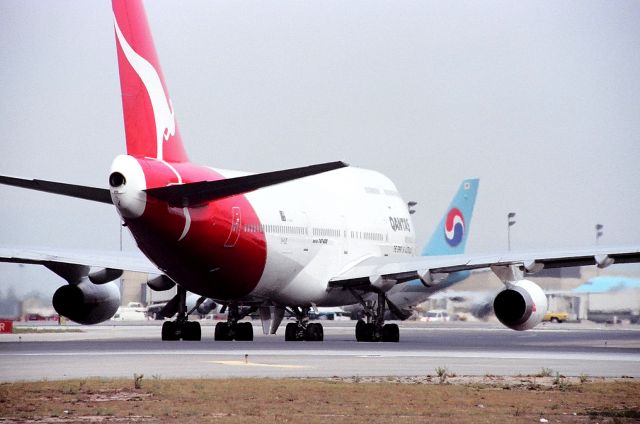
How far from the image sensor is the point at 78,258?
40.6 meters

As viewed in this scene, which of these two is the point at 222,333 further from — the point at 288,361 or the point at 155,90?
the point at 288,361

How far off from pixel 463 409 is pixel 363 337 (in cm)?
2637

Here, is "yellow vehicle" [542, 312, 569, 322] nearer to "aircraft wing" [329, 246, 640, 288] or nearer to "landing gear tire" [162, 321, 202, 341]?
"aircraft wing" [329, 246, 640, 288]

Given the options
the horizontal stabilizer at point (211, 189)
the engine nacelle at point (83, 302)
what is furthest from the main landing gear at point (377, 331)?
the horizontal stabilizer at point (211, 189)

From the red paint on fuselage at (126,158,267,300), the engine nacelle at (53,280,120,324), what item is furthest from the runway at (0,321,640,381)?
the engine nacelle at (53,280,120,324)

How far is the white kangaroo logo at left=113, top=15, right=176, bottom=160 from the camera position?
121 feet

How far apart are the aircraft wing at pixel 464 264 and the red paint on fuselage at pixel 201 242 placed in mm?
5420

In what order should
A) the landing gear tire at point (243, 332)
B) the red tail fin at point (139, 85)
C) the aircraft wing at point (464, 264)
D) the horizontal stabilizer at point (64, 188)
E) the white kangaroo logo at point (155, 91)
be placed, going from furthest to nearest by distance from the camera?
the landing gear tire at point (243, 332) < the aircraft wing at point (464, 264) < the white kangaroo logo at point (155, 91) < the red tail fin at point (139, 85) < the horizontal stabilizer at point (64, 188)

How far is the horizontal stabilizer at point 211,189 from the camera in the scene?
32816mm

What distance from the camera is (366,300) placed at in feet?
156

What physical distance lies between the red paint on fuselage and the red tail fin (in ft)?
3.79

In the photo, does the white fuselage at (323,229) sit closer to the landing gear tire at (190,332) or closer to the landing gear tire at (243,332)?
the landing gear tire at (243,332)

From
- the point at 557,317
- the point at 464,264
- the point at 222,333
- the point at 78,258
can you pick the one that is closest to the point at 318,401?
the point at 464,264

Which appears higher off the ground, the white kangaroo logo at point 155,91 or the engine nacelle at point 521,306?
the white kangaroo logo at point 155,91
